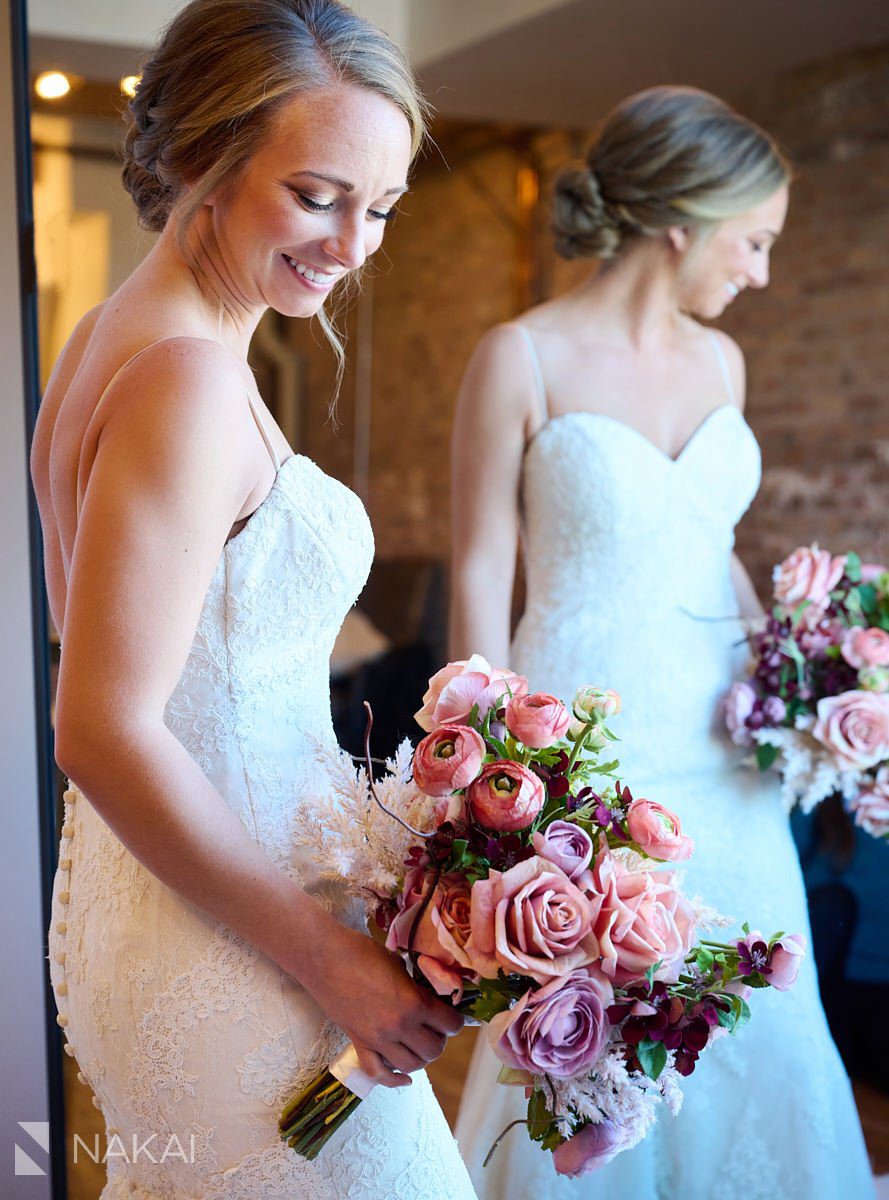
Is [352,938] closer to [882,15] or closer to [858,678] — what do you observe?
[858,678]

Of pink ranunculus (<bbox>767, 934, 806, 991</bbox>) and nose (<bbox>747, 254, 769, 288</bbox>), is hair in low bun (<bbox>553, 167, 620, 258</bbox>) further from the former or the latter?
pink ranunculus (<bbox>767, 934, 806, 991</bbox>)

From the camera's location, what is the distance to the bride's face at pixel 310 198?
47.8 inches

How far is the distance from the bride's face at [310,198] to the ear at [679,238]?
121 cm

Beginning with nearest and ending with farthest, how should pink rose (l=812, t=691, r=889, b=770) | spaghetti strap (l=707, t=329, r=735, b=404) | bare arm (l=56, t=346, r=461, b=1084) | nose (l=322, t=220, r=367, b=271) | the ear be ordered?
bare arm (l=56, t=346, r=461, b=1084) < nose (l=322, t=220, r=367, b=271) < pink rose (l=812, t=691, r=889, b=770) < the ear < spaghetti strap (l=707, t=329, r=735, b=404)

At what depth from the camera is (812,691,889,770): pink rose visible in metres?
2.14

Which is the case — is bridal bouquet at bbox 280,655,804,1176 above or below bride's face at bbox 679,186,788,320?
below

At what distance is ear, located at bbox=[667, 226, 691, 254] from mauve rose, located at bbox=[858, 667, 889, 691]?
83 cm

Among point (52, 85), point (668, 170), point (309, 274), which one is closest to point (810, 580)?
point (668, 170)

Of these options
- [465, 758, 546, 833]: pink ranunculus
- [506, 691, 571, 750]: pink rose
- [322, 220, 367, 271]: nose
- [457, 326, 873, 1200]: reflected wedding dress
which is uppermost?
[322, 220, 367, 271]: nose

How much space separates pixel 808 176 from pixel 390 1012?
4141mm

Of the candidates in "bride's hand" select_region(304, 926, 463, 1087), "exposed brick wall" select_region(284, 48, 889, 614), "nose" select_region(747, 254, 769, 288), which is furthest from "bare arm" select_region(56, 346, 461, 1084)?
"exposed brick wall" select_region(284, 48, 889, 614)

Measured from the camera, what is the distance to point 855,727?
2154 mm

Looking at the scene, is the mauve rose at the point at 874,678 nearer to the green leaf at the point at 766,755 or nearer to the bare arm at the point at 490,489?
the green leaf at the point at 766,755

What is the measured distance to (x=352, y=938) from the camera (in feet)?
3.81
